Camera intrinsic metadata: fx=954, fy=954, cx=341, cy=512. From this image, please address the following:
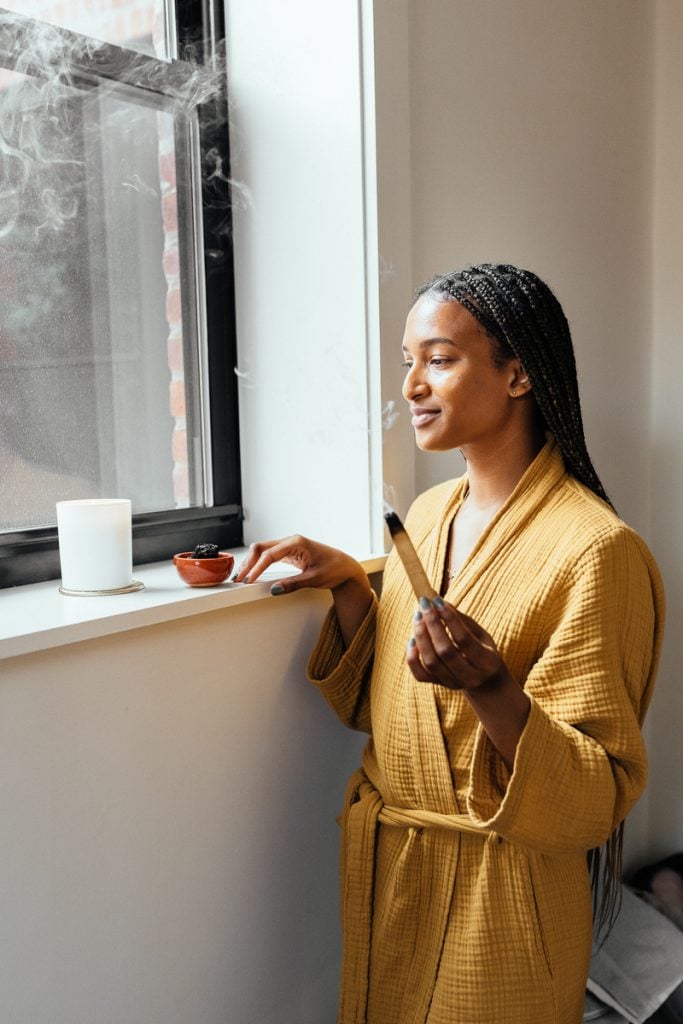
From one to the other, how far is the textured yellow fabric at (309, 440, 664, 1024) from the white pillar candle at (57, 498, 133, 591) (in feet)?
1.12

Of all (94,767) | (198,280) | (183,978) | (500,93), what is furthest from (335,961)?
(500,93)

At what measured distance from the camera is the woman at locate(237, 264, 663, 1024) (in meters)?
1.04

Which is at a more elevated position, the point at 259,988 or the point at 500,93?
the point at 500,93

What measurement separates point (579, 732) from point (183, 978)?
0.59m

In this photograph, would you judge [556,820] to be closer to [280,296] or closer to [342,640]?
[342,640]

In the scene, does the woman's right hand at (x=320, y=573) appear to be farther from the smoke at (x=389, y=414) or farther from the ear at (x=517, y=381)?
the ear at (x=517, y=381)

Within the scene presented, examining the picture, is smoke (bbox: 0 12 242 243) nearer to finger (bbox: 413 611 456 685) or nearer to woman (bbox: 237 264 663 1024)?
woman (bbox: 237 264 663 1024)

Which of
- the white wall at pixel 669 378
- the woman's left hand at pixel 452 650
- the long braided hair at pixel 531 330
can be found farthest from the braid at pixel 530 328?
the white wall at pixel 669 378

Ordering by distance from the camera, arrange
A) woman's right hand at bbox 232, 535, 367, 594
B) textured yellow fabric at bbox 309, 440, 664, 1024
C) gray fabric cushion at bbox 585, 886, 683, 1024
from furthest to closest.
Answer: gray fabric cushion at bbox 585, 886, 683, 1024, woman's right hand at bbox 232, 535, 367, 594, textured yellow fabric at bbox 309, 440, 664, 1024

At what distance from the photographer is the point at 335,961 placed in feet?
4.77

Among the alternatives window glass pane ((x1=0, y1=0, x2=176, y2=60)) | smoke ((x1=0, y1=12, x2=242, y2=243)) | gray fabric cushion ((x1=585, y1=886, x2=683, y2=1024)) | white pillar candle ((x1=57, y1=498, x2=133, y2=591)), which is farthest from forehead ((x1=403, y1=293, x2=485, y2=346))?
gray fabric cushion ((x1=585, y1=886, x2=683, y2=1024))

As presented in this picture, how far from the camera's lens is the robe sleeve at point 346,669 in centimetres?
132

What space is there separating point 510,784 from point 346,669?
1.21ft

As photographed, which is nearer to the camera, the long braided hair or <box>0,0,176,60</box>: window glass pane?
the long braided hair
